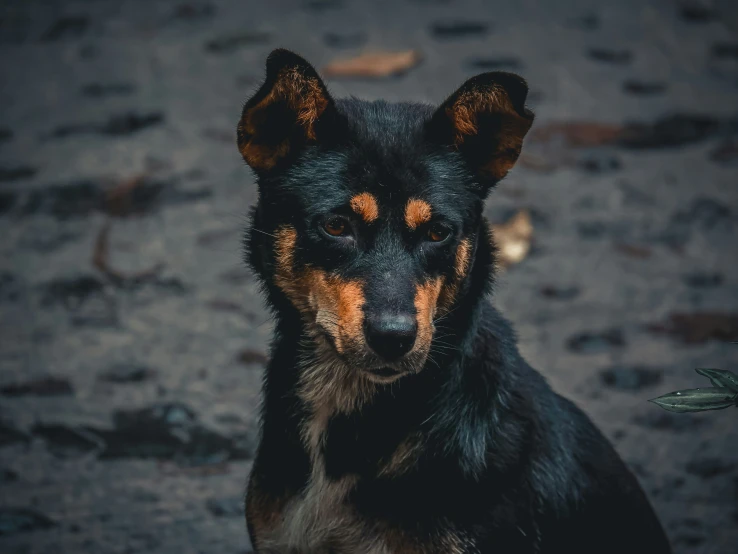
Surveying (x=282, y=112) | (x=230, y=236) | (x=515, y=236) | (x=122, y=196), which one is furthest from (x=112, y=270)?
(x=282, y=112)

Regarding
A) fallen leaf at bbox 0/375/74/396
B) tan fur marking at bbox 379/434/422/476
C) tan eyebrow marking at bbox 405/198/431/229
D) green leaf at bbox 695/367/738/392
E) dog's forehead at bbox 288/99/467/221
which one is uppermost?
dog's forehead at bbox 288/99/467/221

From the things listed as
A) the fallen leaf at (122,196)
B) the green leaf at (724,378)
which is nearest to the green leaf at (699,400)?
the green leaf at (724,378)

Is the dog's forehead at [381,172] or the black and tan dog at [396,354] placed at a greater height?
the dog's forehead at [381,172]

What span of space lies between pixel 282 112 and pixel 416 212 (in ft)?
1.62

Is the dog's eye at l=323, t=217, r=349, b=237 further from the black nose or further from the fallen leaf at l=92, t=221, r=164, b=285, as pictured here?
the fallen leaf at l=92, t=221, r=164, b=285

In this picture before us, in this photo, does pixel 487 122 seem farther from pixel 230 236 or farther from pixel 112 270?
pixel 112 270

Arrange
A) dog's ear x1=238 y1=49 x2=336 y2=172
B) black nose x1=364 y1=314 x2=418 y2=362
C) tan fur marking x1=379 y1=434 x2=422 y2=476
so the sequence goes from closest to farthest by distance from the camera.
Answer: black nose x1=364 y1=314 x2=418 y2=362
dog's ear x1=238 y1=49 x2=336 y2=172
tan fur marking x1=379 y1=434 x2=422 y2=476

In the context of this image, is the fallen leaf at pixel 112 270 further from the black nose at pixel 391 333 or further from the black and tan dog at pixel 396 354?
the black nose at pixel 391 333

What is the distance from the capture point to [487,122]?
2.93m

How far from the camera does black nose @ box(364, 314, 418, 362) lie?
8.53 ft

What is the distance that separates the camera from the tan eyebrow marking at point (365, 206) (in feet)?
9.05

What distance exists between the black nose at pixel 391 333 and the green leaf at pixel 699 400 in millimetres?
661

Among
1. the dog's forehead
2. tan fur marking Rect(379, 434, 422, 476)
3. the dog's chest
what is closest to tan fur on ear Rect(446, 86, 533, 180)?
the dog's forehead

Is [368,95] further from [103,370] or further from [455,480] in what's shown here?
[455,480]
